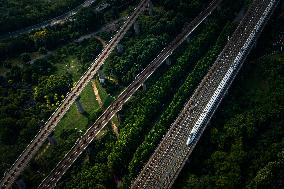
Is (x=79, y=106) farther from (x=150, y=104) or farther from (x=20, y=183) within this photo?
(x=20, y=183)

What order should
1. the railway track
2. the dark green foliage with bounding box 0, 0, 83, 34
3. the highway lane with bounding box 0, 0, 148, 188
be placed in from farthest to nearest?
1. the dark green foliage with bounding box 0, 0, 83, 34
2. the highway lane with bounding box 0, 0, 148, 188
3. the railway track

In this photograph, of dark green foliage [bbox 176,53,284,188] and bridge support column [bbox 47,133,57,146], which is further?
bridge support column [bbox 47,133,57,146]

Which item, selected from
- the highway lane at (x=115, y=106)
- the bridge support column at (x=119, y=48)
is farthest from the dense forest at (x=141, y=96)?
the highway lane at (x=115, y=106)

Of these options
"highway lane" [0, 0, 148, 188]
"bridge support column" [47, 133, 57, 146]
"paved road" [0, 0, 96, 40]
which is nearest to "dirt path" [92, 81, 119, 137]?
"highway lane" [0, 0, 148, 188]

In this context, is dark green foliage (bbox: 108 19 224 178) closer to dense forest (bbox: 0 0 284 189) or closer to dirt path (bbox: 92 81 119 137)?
dense forest (bbox: 0 0 284 189)

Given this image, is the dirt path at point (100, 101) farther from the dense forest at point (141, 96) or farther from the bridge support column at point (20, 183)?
the bridge support column at point (20, 183)

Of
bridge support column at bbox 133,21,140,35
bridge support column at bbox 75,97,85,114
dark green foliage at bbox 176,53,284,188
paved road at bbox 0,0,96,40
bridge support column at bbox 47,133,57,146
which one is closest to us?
dark green foliage at bbox 176,53,284,188

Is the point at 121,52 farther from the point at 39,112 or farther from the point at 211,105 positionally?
the point at 211,105
